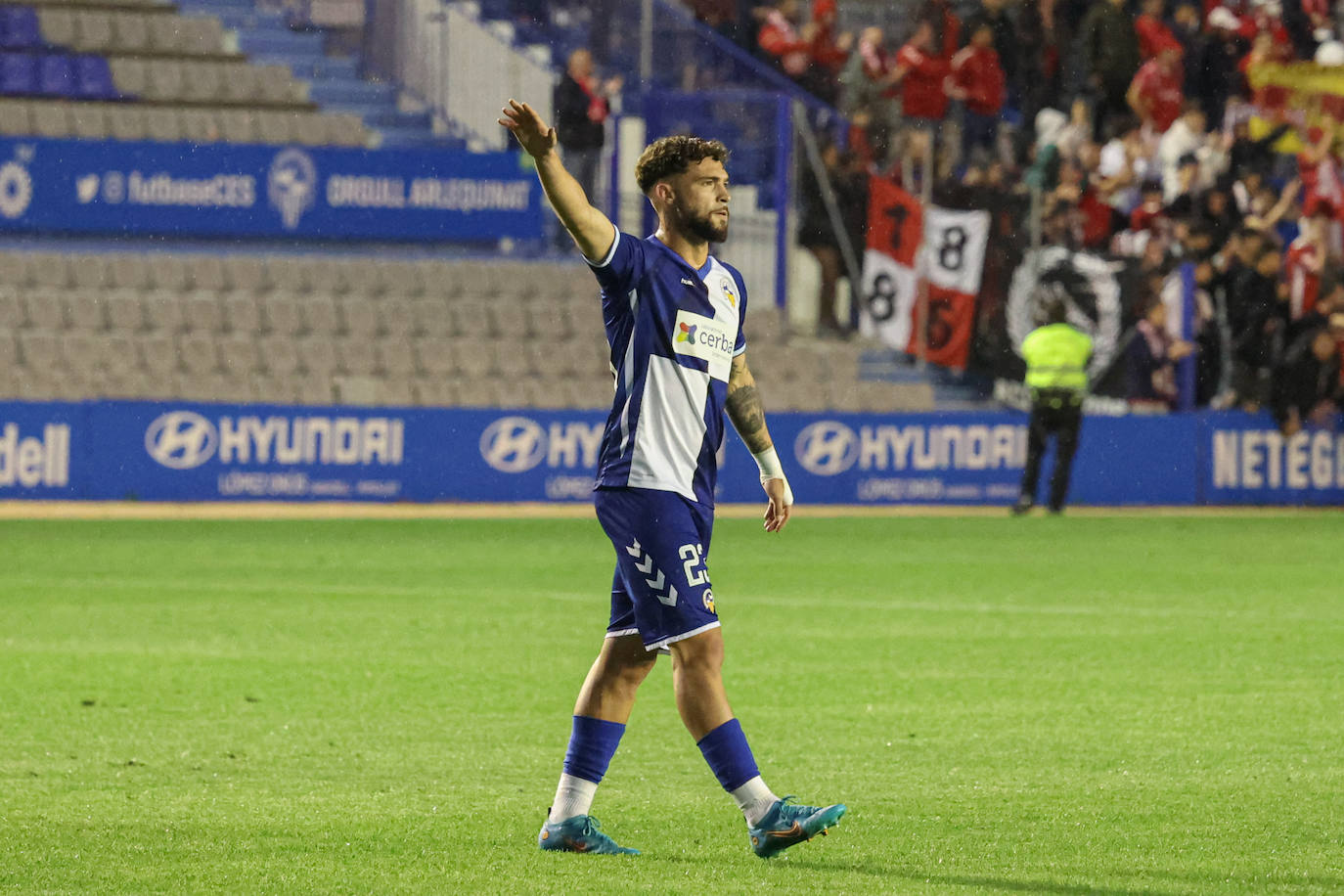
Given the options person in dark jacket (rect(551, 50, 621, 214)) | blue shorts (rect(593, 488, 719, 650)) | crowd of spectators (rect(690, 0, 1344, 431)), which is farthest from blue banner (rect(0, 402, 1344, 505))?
blue shorts (rect(593, 488, 719, 650))

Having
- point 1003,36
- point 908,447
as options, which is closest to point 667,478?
point 908,447

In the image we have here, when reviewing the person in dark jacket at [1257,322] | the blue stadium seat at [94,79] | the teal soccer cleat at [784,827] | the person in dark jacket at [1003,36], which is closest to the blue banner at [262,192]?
the blue stadium seat at [94,79]

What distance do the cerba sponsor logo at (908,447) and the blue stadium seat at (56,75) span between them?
33.5ft

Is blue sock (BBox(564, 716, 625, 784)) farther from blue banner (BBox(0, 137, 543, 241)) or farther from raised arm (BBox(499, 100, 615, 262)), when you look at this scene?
blue banner (BBox(0, 137, 543, 241))

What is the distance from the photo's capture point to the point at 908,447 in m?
23.1

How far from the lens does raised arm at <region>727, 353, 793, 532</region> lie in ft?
19.6

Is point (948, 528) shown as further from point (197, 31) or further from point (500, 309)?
point (197, 31)

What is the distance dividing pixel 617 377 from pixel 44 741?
3.16m

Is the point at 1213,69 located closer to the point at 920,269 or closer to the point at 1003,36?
the point at 1003,36

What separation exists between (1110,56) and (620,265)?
22.4 meters

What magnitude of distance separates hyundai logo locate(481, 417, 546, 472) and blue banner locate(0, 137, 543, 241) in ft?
11.7

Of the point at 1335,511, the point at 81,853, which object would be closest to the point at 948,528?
the point at 1335,511

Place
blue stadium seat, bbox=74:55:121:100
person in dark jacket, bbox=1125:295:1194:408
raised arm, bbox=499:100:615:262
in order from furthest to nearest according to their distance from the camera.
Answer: blue stadium seat, bbox=74:55:121:100 < person in dark jacket, bbox=1125:295:1194:408 < raised arm, bbox=499:100:615:262

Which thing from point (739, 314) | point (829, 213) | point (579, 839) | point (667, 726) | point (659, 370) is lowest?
point (667, 726)
